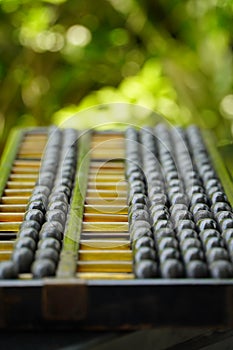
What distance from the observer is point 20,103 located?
3213 mm

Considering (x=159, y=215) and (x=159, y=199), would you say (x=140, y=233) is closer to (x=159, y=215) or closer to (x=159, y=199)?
(x=159, y=215)

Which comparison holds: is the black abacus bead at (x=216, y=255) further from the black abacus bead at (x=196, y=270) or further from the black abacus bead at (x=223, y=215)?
the black abacus bead at (x=223, y=215)

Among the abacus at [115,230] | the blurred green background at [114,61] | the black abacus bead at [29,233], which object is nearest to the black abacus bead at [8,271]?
the abacus at [115,230]

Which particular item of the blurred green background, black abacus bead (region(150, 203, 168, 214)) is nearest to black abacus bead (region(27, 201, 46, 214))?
black abacus bead (region(150, 203, 168, 214))

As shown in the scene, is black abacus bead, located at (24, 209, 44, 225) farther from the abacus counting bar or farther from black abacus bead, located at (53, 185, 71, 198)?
black abacus bead, located at (53, 185, 71, 198)

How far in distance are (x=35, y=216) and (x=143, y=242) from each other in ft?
0.82

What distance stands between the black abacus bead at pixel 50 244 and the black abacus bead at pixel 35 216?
0.12 meters

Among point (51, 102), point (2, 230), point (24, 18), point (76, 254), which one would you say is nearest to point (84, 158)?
point (2, 230)

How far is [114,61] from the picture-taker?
3162 mm

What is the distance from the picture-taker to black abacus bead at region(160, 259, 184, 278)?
3.56ft

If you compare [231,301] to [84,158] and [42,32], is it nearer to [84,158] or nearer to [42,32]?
[84,158]

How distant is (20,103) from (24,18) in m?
0.50

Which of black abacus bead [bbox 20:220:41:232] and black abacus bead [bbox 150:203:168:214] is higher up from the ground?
black abacus bead [bbox 150:203:168:214]

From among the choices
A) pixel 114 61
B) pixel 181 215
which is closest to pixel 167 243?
pixel 181 215
